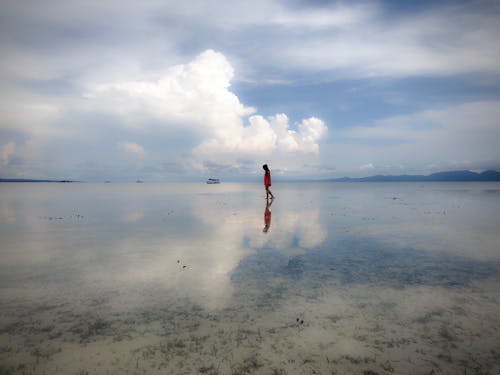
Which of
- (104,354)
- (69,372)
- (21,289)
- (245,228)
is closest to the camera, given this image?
(69,372)

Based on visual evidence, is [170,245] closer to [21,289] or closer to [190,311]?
[21,289]

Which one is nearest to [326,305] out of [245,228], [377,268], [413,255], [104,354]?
[377,268]

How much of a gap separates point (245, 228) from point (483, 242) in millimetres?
10153

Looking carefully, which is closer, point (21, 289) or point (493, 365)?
point (493, 365)

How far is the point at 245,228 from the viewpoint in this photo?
51.1ft

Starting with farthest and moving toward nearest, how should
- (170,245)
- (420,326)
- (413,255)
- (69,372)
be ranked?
(170,245) < (413,255) < (420,326) < (69,372)

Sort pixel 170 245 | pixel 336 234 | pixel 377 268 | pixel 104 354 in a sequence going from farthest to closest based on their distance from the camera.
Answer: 1. pixel 336 234
2. pixel 170 245
3. pixel 377 268
4. pixel 104 354

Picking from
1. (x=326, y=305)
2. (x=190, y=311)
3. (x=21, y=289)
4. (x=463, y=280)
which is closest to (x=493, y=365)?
(x=326, y=305)

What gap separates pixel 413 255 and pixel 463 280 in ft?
8.18

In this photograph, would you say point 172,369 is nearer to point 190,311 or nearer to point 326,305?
point 190,311

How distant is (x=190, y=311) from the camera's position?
239 inches

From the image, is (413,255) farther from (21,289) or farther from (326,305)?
(21,289)

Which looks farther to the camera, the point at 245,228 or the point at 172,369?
the point at 245,228

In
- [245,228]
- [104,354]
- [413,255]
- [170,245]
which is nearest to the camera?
[104,354]
